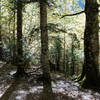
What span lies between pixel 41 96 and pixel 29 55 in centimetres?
589

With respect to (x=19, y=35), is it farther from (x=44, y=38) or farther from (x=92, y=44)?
(x=92, y=44)

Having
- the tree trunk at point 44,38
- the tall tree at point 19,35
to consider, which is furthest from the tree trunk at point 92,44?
the tall tree at point 19,35

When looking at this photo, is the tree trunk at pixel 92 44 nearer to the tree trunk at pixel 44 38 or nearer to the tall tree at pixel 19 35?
the tree trunk at pixel 44 38

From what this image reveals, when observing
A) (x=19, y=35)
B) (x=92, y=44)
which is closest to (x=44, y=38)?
(x=19, y=35)

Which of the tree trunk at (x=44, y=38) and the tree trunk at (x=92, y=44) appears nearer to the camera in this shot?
the tree trunk at (x=92, y=44)

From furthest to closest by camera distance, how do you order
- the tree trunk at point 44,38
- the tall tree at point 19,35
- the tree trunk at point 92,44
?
the tall tree at point 19,35
the tree trunk at point 44,38
the tree trunk at point 92,44

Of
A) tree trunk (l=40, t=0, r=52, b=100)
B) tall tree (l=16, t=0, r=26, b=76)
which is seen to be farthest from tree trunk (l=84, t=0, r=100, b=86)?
tall tree (l=16, t=0, r=26, b=76)

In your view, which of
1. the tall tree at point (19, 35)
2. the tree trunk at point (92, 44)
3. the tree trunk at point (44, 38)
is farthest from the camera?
the tall tree at point (19, 35)

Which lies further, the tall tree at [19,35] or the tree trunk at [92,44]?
the tall tree at [19,35]

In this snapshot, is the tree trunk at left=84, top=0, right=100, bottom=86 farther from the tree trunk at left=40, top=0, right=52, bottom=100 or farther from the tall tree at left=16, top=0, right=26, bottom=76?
the tall tree at left=16, top=0, right=26, bottom=76

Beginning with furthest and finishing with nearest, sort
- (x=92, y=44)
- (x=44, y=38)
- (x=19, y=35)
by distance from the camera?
(x=19, y=35) < (x=44, y=38) < (x=92, y=44)

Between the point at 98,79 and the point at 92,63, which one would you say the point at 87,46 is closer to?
the point at 92,63

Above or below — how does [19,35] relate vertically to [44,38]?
above

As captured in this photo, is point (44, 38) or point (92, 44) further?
point (44, 38)
